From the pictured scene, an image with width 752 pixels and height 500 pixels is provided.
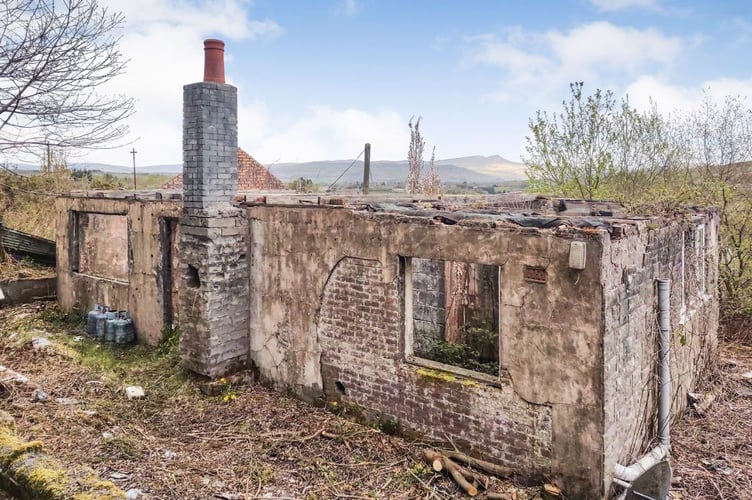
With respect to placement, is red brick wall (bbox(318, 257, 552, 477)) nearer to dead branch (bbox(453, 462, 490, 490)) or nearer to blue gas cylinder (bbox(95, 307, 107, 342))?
dead branch (bbox(453, 462, 490, 490))

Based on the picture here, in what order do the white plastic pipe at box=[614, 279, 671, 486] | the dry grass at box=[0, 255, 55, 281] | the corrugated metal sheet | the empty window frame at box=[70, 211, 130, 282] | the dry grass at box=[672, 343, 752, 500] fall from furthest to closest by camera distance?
the corrugated metal sheet → the empty window frame at box=[70, 211, 130, 282] → the dry grass at box=[0, 255, 55, 281] → the white plastic pipe at box=[614, 279, 671, 486] → the dry grass at box=[672, 343, 752, 500]

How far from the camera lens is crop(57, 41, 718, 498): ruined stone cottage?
206 inches

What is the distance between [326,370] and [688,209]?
20.6ft

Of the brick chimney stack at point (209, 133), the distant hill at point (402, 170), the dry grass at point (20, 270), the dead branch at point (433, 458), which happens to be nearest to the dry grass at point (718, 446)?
the dead branch at point (433, 458)

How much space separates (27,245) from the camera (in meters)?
13.9

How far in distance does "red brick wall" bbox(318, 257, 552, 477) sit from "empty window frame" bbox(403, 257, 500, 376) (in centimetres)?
182

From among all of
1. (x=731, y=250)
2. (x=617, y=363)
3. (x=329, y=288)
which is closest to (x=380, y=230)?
(x=329, y=288)

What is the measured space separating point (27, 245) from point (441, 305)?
11300mm

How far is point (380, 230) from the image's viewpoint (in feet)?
21.6

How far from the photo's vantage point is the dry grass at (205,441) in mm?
5637

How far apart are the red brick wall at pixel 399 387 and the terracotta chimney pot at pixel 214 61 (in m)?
3.35

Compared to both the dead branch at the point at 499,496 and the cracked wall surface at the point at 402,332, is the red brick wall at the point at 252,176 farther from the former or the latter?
the dead branch at the point at 499,496

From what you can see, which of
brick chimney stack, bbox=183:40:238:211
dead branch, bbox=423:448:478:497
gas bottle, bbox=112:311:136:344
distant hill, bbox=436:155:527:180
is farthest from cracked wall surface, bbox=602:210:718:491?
distant hill, bbox=436:155:527:180

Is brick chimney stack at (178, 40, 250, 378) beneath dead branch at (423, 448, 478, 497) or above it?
above
